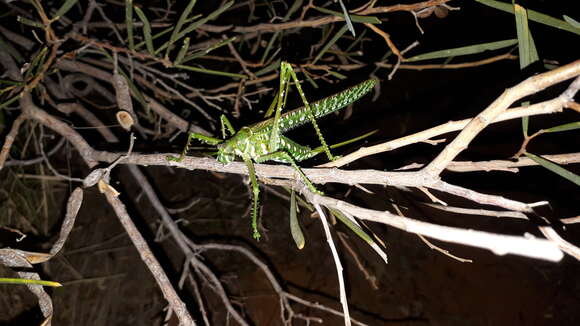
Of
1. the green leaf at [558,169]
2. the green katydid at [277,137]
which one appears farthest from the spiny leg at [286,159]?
the green leaf at [558,169]

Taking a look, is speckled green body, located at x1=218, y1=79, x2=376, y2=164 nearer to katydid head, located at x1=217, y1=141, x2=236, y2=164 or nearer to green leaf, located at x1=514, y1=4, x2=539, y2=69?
katydid head, located at x1=217, y1=141, x2=236, y2=164

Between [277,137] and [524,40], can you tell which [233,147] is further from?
[524,40]

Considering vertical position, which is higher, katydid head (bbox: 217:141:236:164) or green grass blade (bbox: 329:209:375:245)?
katydid head (bbox: 217:141:236:164)

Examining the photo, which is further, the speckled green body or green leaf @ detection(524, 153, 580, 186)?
the speckled green body

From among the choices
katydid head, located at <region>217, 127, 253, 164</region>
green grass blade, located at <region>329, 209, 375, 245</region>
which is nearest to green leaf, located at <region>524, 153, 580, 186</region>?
green grass blade, located at <region>329, 209, 375, 245</region>

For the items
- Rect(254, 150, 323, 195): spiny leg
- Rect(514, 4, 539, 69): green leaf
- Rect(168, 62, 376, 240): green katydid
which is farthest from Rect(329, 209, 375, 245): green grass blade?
Rect(514, 4, 539, 69): green leaf

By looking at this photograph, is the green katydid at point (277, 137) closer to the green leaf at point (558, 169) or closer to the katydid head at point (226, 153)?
the katydid head at point (226, 153)

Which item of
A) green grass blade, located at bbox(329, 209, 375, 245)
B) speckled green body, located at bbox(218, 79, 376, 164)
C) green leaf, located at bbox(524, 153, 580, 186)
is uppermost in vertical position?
speckled green body, located at bbox(218, 79, 376, 164)

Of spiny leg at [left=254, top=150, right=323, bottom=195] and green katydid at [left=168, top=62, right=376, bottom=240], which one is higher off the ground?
green katydid at [left=168, top=62, right=376, bottom=240]

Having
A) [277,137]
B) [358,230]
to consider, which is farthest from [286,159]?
[358,230]

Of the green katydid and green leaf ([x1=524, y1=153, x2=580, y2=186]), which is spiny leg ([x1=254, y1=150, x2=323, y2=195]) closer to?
the green katydid
